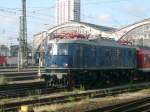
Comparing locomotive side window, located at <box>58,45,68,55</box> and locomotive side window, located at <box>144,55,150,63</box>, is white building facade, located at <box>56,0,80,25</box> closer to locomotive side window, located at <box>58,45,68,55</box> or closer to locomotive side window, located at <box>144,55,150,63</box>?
locomotive side window, located at <box>144,55,150,63</box>

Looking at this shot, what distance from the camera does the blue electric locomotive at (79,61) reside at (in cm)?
2734

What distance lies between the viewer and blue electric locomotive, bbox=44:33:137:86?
89.7ft

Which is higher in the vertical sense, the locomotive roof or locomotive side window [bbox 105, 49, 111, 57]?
the locomotive roof

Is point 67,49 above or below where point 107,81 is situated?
above

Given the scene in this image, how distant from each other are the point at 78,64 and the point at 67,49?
119 cm

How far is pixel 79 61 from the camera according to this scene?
28078 mm

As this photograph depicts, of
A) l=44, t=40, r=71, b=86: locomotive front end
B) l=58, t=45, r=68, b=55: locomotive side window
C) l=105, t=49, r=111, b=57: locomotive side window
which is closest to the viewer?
l=44, t=40, r=71, b=86: locomotive front end

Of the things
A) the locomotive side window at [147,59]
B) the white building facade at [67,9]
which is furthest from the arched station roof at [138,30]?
the locomotive side window at [147,59]

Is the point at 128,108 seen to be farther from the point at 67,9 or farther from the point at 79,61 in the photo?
the point at 67,9

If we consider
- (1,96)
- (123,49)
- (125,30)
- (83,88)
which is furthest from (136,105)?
(125,30)

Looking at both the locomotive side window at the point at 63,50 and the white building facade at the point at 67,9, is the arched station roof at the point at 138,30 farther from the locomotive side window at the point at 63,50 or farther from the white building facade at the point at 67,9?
the locomotive side window at the point at 63,50

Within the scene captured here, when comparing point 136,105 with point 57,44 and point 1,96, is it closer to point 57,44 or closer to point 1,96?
point 1,96

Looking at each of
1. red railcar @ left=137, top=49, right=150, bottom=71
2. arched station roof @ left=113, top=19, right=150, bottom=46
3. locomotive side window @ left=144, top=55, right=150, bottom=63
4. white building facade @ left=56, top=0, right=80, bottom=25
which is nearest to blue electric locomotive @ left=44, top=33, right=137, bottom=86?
red railcar @ left=137, top=49, right=150, bottom=71

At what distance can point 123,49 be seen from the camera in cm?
3475
